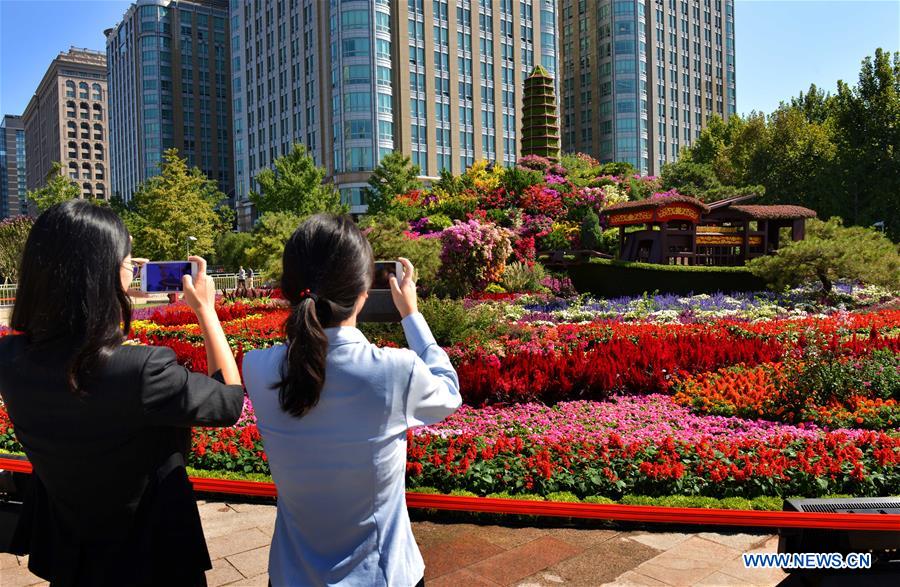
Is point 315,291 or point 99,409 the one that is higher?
point 315,291

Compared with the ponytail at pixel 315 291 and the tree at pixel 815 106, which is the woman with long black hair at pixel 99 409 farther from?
the tree at pixel 815 106

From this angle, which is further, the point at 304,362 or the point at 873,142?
the point at 873,142

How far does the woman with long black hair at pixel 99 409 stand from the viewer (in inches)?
72.2

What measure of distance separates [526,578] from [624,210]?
A: 17190 millimetres

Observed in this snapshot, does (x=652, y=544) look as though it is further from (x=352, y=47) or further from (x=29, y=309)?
(x=352, y=47)

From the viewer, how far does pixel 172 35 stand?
93125mm

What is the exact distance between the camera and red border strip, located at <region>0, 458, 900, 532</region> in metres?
2.65

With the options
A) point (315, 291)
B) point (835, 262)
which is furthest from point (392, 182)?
point (315, 291)

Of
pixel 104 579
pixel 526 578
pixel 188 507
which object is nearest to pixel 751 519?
pixel 526 578

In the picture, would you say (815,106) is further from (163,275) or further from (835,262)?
(163,275)

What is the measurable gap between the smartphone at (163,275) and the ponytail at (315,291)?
69 cm

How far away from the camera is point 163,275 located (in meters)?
2.53

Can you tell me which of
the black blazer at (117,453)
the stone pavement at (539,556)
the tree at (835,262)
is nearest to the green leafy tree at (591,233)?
the tree at (835,262)

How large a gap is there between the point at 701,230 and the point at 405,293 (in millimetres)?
19182
